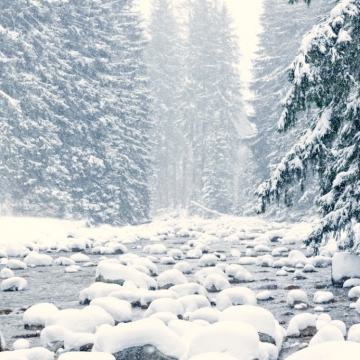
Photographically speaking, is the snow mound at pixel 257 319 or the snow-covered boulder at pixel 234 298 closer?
the snow mound at pixel 257 319

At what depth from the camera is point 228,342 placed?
399 centimetres

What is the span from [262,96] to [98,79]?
36.1 ft

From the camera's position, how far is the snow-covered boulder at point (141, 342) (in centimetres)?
407

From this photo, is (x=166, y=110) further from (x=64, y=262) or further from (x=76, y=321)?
(x=76, y=321)

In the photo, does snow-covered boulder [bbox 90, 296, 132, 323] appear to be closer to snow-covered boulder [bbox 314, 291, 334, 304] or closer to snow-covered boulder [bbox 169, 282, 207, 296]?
snow-covered boulder [bbox 169, 282, 207, 296]

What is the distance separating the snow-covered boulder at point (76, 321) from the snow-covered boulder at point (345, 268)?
4313 mm

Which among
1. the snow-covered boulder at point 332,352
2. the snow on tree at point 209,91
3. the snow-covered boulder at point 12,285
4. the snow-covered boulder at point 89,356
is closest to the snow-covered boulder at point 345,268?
the snow-covered boulder at point 12,285

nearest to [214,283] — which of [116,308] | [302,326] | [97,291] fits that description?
[97,291]

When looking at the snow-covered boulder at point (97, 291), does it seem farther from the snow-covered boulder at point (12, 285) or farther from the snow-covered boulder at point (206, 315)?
the snow-covered boulder at point (206, 315)

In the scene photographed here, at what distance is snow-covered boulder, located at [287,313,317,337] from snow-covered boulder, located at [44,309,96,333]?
74.0 inches

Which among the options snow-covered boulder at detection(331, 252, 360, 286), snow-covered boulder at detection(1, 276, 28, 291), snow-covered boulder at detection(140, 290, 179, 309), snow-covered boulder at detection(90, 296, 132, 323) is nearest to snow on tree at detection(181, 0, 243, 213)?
snow-covered boulder at detection(331, 252, 360, 286)

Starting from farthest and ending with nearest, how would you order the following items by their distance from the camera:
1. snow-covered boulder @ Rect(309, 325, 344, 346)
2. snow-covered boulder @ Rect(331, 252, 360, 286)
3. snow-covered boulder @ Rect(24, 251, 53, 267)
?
snow-covered boulder @ Rect(24, 251, 53, 267) → snow-covered boulder @ Rect(331, 252, 360, 286) → snow-covered boulder @ Rect(309, 325, 344, 346)

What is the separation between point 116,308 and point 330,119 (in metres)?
4.10

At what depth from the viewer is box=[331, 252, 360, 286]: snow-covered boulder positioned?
8.11 meters
